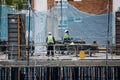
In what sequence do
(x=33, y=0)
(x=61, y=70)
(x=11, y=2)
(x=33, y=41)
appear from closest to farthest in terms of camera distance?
(x=61, y=70) < (x=33, y=41) < (x=33, y=0) < (x=11, y=2)

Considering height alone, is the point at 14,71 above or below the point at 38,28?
below

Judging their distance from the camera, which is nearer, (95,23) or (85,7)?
(95,23)

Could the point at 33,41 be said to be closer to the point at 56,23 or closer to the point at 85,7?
the point at 56,23

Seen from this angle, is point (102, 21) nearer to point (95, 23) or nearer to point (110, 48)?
point (95, 23)

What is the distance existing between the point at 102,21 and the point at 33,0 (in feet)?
27.9

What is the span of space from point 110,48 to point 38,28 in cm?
706

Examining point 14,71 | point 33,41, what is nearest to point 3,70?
point 14,71

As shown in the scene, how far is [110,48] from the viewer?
3869 centimetres

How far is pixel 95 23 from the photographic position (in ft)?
150

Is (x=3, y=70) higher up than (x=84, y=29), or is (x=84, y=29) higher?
(x=84, y=29)

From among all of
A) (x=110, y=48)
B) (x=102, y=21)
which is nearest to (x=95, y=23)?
(x=102, y=21)

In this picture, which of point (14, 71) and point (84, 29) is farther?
point (84, 29)

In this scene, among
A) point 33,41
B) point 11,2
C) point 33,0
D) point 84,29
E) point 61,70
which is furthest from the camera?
point 11,2

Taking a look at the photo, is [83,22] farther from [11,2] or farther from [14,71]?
[11,2]
